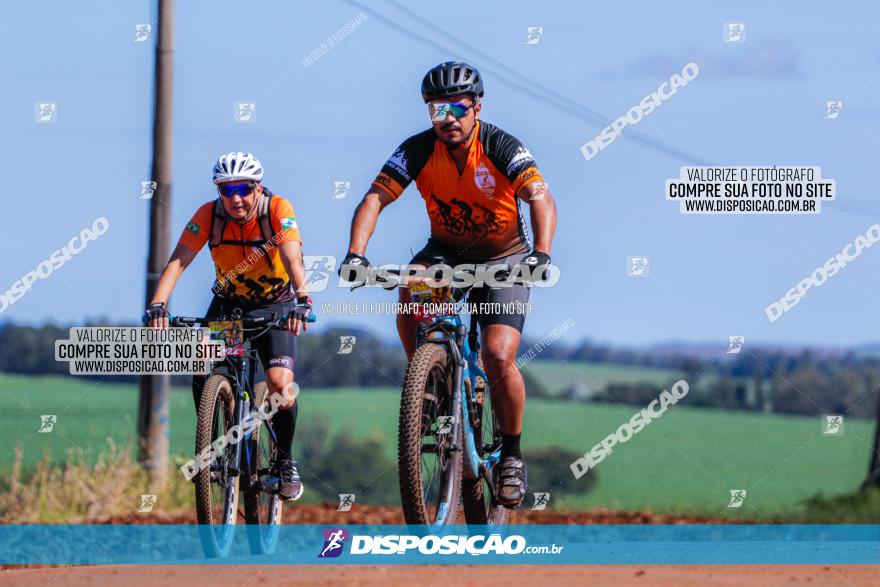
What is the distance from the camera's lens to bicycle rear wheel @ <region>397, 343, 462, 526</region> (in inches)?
393

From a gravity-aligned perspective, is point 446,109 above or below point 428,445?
above

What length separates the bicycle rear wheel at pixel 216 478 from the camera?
1086cm

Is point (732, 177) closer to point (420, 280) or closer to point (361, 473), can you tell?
point (420, 280)

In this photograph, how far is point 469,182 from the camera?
1102 centimetres

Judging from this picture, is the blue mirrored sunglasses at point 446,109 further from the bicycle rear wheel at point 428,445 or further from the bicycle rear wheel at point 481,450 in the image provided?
the bicycle rear wheel at point 481,450

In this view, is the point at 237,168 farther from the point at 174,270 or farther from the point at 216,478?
the point at 216,478

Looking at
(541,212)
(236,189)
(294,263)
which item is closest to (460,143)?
(541,212)

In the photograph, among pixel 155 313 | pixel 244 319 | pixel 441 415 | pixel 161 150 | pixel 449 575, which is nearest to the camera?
pixel 449 575

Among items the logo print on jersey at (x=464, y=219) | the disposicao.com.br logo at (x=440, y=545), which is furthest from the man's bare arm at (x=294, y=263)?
the disposicao.com.br logo at (x=440, y=545)

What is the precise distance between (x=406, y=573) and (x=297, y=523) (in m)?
5.19

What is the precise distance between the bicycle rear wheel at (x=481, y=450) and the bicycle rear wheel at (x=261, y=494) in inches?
59.4

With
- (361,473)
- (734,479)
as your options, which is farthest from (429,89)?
(734,479)

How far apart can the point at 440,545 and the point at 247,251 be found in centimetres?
263

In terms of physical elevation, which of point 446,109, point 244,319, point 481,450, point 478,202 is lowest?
point 481,450
